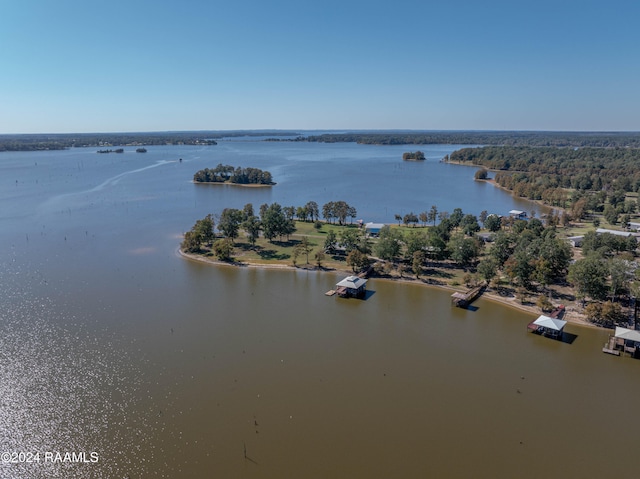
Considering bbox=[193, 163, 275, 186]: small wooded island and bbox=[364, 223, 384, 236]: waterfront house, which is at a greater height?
bbox=[193, 163, 275, 186]: small wooded island

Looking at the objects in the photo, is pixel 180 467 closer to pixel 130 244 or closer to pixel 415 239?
pixel 415 239

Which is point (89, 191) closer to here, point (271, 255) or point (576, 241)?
point (271, 255)

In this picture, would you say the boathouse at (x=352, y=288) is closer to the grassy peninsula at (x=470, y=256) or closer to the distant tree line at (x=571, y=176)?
the grassy peninsula at (x=470, y=256)

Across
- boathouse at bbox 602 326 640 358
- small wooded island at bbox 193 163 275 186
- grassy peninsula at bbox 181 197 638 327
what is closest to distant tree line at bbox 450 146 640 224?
grassy peninsula at bbox 181 197 638 327

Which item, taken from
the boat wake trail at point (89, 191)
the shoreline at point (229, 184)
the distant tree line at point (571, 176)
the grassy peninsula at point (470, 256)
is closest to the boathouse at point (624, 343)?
the grassy peninsula at point (470, 256)

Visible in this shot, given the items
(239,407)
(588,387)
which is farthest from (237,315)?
(588,387)

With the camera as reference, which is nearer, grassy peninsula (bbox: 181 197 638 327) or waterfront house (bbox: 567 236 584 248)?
grassy peninsula (bbox: 181 197 638 327)

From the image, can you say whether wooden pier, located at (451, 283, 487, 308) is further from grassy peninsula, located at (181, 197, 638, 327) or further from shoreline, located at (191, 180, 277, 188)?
shoreline, located at (191, 180, 277, 188)
